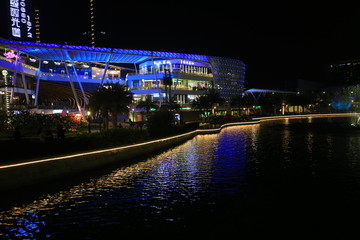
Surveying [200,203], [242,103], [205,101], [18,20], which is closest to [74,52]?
[18,20]

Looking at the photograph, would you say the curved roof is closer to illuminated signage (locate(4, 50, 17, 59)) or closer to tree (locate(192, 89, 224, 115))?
illuminated signage (locate(4, 50, 17, 59))

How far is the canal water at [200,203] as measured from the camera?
10422mm

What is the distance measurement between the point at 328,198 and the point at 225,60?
311 feet

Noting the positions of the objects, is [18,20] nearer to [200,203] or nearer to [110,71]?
[110,71]

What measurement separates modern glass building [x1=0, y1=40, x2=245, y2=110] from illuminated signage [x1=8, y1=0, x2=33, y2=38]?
2814 mm

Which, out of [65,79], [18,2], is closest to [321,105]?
[65,79]

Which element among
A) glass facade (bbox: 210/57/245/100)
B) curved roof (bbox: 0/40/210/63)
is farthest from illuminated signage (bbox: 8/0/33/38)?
glass facade (bbox: 210/57/245/100)

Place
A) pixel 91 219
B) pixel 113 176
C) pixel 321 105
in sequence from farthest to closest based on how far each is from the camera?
pixel 321 105 → pixel 113 176 → pixel 91 219

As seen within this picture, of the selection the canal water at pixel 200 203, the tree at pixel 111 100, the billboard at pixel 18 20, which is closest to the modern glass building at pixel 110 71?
the billboard at pixel 18 20

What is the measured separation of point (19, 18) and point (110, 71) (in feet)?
145

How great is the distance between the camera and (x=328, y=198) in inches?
527

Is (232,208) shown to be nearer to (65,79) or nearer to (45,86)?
(65,79)

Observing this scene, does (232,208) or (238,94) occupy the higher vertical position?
(238,94)

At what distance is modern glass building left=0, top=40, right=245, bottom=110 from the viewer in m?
55.1
